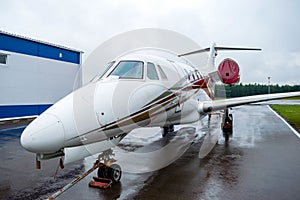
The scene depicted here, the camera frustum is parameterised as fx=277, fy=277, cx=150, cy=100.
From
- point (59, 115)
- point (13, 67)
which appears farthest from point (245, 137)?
point (13, 67)

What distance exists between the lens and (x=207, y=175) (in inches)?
245

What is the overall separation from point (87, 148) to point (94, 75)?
5.11 ft

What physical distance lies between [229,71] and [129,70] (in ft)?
31.1

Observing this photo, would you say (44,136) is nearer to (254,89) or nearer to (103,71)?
(103,71)

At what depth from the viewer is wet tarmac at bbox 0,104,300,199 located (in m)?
5.11

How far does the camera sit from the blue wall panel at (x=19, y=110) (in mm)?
16853

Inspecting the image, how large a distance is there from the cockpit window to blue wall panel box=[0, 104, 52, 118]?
13.9 m

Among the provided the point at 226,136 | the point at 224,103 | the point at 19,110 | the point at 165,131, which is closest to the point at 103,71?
the point at 224,103

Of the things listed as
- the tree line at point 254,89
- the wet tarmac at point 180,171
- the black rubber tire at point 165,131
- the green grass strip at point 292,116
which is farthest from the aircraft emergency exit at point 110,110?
the tree line at point 254,89

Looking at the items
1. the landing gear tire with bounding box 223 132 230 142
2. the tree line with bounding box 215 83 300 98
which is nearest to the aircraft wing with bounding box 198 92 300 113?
the landing gear tire with bounding box 223 132 230 142

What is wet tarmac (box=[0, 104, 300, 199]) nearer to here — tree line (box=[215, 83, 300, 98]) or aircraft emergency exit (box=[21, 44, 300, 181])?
aircraft emergency exit (box=[21, 44, 300, 181])

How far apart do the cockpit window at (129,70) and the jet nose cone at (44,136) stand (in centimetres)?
167

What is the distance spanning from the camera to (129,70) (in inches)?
217

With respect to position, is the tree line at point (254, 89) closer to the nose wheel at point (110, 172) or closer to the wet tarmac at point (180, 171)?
the wet tarmac at point (180, 171)
